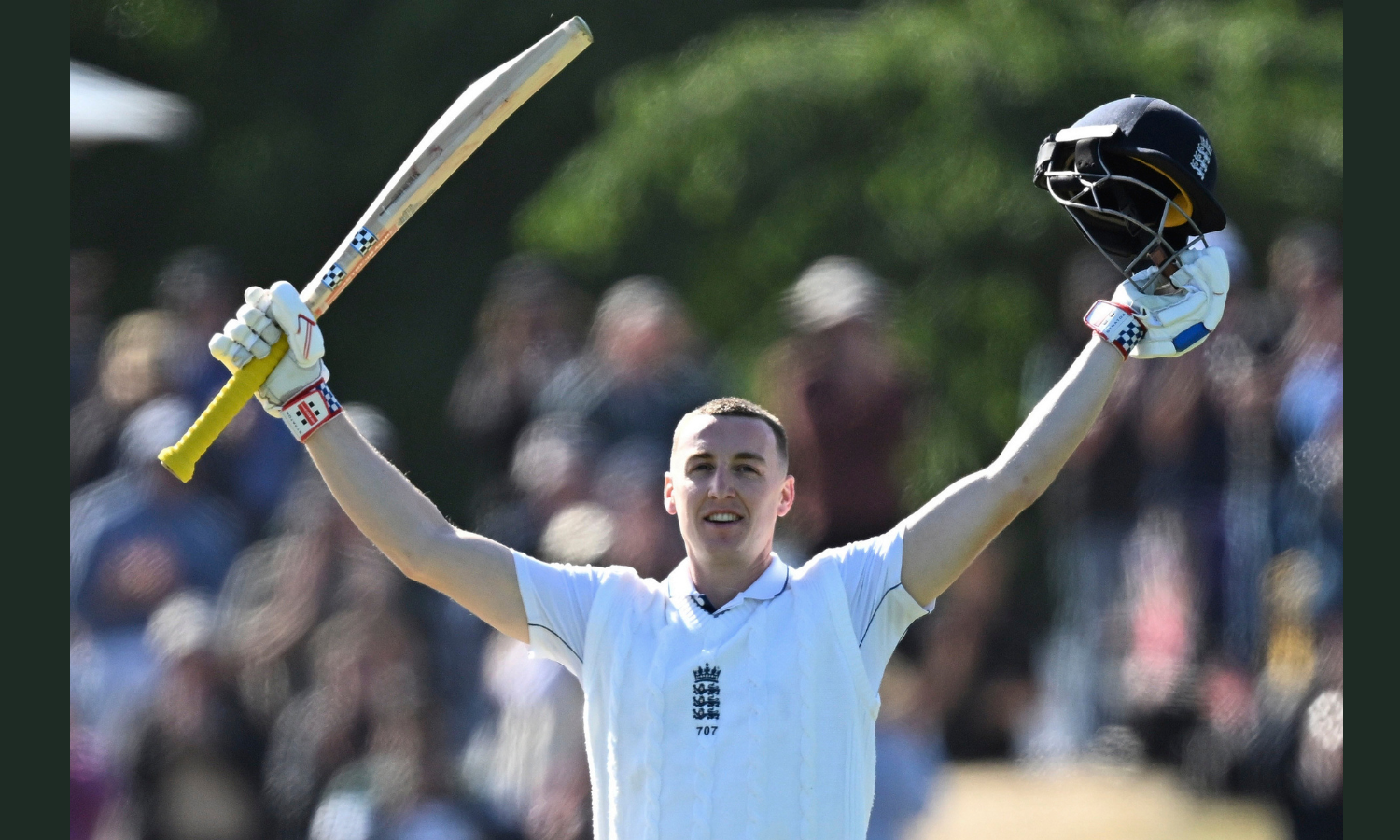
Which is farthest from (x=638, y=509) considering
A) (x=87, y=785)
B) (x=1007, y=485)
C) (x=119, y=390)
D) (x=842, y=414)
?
(x=119, y=390)

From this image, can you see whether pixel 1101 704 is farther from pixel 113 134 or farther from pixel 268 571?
pixel 113 134

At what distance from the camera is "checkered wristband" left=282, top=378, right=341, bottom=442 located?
3.71 metres

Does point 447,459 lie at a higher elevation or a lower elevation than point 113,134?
lower

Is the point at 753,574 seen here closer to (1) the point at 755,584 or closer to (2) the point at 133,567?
(1) the point at 755,584

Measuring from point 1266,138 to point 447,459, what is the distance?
4118 mm

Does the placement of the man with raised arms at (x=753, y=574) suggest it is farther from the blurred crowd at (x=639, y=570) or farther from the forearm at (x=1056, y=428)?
the blurred crowd at (x=639, y=570)

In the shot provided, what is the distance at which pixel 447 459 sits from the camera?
27.9 feet

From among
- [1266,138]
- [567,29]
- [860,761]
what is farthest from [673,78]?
[860,761]

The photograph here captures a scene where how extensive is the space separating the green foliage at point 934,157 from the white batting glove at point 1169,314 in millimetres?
4294

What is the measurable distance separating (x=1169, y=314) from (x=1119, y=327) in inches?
4.5

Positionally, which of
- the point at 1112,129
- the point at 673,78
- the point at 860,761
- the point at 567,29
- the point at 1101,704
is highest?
the point at 673,78

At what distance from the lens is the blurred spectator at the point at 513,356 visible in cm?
696

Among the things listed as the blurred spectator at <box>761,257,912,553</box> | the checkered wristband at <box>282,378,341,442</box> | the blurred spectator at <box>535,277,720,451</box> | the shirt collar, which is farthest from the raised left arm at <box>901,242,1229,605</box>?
the blurred spectator at <box>535,277,720,451</box>

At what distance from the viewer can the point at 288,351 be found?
3742 millimetres
